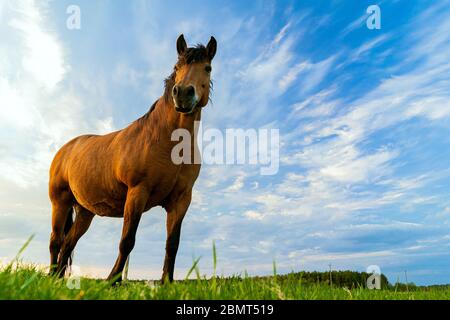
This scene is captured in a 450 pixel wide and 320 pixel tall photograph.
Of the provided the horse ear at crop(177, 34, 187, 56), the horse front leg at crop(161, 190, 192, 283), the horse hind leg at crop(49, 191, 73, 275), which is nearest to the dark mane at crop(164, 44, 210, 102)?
the horse ear at crop(177, 34, 187, 56)

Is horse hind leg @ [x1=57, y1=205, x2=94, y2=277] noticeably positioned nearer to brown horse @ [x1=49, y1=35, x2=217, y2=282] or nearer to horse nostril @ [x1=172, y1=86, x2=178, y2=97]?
brown horse @ [x1=49, y1=35, x2=217, y2=282]

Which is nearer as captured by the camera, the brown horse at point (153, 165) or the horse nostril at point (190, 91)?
the horse nostril at point (190, 91)

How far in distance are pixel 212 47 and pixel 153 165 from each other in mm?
2074

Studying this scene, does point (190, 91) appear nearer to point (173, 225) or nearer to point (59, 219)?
point (173, 225)

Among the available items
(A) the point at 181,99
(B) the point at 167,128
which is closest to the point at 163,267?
(B) the point at 167,128

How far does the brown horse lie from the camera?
18.8ft

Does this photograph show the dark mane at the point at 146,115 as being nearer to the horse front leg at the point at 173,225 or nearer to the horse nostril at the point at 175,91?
the horse nostril at the point at 175,91

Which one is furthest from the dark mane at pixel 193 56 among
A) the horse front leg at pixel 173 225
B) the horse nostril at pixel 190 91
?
the horse front leg at pixel 173 225

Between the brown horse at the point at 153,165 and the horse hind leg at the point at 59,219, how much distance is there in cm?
95

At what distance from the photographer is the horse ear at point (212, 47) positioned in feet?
20.3
